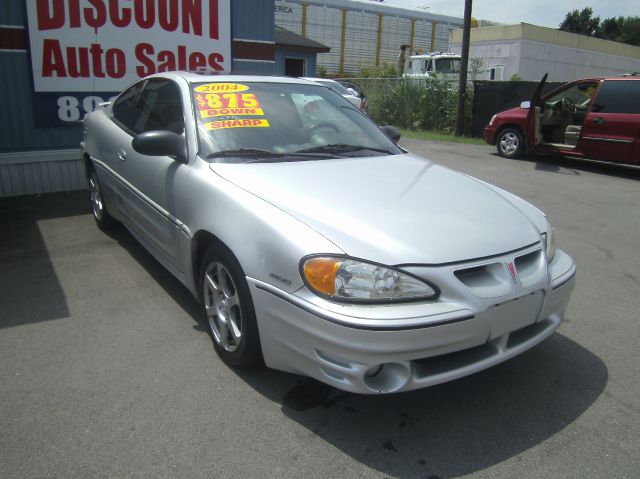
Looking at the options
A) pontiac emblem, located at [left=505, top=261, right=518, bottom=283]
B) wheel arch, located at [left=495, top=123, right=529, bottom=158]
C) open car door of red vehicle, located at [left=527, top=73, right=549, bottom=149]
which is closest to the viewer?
pontiac emblem, located at [left=505, top=261, right=518, bottom=283]

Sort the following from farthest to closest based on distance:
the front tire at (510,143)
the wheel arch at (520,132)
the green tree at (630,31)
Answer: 1. the green tree at (630,31)
2. the front tire at (510,143)
3. the wheel arch at (520,132)

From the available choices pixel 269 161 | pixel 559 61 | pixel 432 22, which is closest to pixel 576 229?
pixel 269 161

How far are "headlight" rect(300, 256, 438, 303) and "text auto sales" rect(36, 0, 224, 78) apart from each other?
5909 mm

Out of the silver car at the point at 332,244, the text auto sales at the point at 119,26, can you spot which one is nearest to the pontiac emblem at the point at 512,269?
the silver car at the point at 332,244

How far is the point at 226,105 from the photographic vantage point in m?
3.45

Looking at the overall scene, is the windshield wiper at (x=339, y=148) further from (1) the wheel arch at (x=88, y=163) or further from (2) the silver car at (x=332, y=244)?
(1) the wheel arch at (x=88, y=163)

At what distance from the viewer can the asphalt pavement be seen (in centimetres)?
222

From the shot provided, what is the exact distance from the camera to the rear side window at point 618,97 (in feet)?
29.9

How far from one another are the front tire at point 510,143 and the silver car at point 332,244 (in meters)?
8.01

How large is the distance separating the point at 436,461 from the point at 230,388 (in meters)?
1.10

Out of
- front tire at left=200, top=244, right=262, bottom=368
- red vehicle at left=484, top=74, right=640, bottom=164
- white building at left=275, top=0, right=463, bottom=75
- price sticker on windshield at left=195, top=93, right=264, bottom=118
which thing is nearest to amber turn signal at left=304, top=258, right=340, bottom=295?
front tire at left=200, top=244, right=262, bottom=368

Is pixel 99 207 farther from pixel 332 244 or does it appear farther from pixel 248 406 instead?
pixel 332 244

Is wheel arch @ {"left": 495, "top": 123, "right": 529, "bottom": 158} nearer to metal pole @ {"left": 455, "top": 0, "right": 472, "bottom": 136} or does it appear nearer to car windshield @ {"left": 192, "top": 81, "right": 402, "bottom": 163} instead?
metal pole @ {"left": 455, "top": 0, "right": 472, "bottom": 136}

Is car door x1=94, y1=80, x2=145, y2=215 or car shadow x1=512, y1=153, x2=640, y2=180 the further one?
car shadow x1=512, y1=153, x2=640, y2=180
